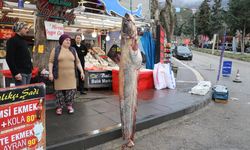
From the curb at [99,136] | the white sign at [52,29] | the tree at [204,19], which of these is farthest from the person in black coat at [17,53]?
the tree at [204,19]

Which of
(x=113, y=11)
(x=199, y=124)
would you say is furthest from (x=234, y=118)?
(x=113, y=11)

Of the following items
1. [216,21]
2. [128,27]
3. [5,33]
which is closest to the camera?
[128,27]

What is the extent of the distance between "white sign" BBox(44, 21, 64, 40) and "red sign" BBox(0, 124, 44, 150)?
3605 millimetres

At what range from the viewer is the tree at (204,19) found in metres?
63.4

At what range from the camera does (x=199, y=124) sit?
5793mm

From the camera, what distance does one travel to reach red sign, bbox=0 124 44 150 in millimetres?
2902

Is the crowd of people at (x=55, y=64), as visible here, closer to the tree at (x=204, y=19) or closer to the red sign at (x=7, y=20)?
the red sign at (x=7, y=20)

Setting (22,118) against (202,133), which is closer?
(22,118)

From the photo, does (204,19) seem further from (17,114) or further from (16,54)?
(17,114)

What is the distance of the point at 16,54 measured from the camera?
468cm

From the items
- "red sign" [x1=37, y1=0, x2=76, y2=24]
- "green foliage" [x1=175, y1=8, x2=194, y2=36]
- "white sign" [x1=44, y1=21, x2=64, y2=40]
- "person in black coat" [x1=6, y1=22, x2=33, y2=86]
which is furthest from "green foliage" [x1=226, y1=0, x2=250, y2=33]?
"green foliage" [x1=175, y1=8, x2=194, y2=36]

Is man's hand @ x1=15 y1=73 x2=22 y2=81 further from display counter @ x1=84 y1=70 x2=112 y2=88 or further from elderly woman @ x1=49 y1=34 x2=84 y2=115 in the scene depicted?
display counter @ x1=84 y1=70 x2=112 y2=88

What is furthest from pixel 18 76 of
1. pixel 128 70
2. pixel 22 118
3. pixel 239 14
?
pixel 239 14

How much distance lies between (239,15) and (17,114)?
3750cm
